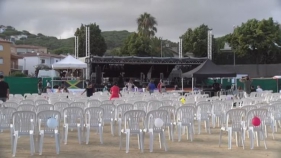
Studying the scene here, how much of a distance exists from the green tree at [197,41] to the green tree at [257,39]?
3.79m

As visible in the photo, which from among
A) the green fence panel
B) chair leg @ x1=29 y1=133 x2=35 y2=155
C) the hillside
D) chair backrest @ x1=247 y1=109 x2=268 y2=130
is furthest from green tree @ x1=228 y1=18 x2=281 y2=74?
the hillside

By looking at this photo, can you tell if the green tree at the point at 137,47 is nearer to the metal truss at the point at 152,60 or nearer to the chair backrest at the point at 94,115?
the metal truss at the point at 152,60

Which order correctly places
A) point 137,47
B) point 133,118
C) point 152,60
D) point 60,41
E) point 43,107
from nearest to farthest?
point 133,118 → point 43,107 → point 152,60 → point 137,47 → point 60,41

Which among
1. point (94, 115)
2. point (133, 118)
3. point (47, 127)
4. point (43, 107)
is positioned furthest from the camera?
point (43, 107)

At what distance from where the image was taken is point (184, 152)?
6.95 meters

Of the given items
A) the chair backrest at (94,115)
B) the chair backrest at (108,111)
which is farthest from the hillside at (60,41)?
the chair backrest at (94,115)

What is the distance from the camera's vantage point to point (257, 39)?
38812 mm

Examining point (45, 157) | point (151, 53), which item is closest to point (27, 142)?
point (45, 157)

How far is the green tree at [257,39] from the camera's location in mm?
38406

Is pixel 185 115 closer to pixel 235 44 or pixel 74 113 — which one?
pixel 74 113

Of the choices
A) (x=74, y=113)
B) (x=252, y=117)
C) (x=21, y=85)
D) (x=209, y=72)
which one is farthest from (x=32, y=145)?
(x=21, y=85)

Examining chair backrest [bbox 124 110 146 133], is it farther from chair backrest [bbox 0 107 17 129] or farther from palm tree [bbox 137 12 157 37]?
palm tree [bbox 137 12 157 37]

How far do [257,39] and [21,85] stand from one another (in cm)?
2468

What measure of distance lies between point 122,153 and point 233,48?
1410 inches
